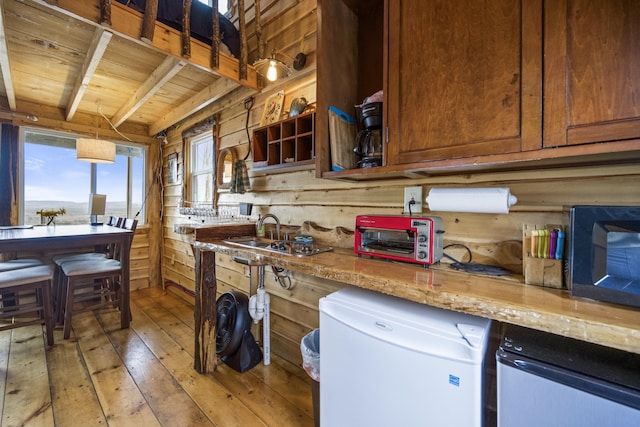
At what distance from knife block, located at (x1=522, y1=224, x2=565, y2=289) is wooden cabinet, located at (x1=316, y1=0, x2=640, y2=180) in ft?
1.02

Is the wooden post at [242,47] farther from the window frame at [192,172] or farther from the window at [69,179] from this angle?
the window at [69,179]

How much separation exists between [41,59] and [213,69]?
1604 millimetres

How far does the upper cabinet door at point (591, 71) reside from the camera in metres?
0.73

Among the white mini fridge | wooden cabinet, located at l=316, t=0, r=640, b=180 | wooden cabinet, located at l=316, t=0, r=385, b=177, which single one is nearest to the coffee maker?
wooden cabinet, located at l=316, t=0, r=640, b=180

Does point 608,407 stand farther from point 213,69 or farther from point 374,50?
point 213,69

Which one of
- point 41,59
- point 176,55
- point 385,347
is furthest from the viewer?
point 41,59

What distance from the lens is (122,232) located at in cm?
273

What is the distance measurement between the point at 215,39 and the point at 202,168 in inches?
65.0

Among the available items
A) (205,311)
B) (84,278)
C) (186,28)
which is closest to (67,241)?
(84,278)

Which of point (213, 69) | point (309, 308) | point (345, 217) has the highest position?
point (213, 69)

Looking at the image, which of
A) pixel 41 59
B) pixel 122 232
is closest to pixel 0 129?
pixel 41 59

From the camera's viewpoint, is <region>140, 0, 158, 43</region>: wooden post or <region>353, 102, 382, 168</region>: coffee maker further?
<region>140, 0, 158, 43</region>: wooden post

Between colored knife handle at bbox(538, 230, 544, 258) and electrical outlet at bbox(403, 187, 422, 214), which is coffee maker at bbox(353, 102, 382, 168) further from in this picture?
colored knife handle at bbox(538, 230, 544, 258)

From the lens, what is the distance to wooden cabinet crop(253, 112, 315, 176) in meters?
1.80
